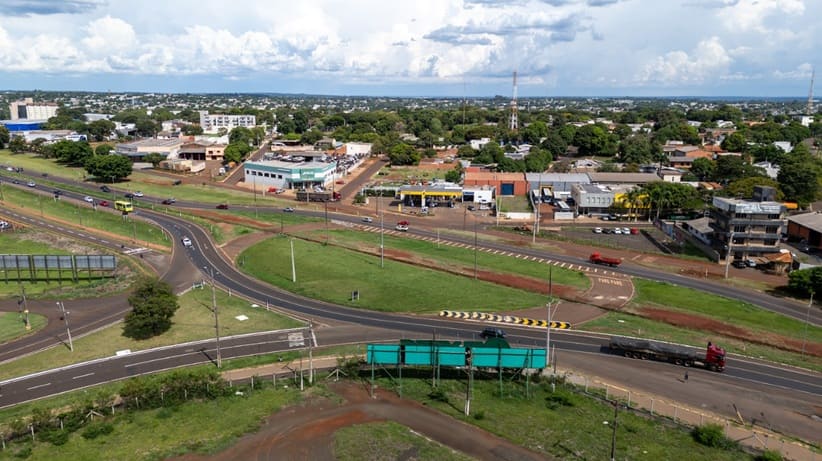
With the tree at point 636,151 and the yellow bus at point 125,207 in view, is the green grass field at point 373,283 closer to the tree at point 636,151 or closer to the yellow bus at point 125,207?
the yellow bus at point 125,207

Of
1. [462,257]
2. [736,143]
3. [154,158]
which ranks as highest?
[736,143]

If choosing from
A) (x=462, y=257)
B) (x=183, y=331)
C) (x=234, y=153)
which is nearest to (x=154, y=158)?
(x=234, y=153)

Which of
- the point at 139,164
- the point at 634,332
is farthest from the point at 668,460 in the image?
the point at 139,164

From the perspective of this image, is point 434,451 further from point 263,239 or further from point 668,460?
point 263,239

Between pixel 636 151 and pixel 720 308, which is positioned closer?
pixel 720 308

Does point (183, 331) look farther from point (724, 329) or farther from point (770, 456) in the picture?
point (724, 329)

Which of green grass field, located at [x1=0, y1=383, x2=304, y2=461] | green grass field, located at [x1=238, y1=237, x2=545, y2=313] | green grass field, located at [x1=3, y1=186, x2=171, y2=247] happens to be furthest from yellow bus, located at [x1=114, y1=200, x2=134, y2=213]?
green grass field, located at [x1=0, y1=383, x2=304, y2=461]
